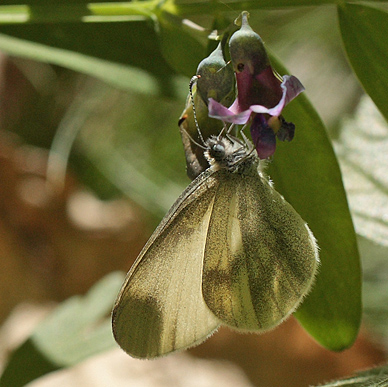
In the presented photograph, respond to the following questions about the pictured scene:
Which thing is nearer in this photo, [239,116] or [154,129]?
[239,116]

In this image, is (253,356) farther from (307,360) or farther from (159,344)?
(159,344)

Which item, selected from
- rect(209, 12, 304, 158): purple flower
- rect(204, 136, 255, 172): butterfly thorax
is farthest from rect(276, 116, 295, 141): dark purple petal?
rect(204, 136, 255, 172): butterfly thorax

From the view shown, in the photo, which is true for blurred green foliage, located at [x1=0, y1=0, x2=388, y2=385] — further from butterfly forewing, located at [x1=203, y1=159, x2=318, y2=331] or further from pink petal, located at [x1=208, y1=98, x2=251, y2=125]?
pink petal, located at [x1=208, y1=98, x2=251, y2=125]

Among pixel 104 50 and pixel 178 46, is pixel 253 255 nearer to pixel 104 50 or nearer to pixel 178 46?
pixel 178 46

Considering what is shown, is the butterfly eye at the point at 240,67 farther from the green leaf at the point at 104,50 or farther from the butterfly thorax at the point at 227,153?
the green leaf at the point at 104,50

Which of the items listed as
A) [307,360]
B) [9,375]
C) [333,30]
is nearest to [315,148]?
[9,375]

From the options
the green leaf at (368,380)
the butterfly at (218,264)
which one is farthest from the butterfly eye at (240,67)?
the green leaf at (368,380)
